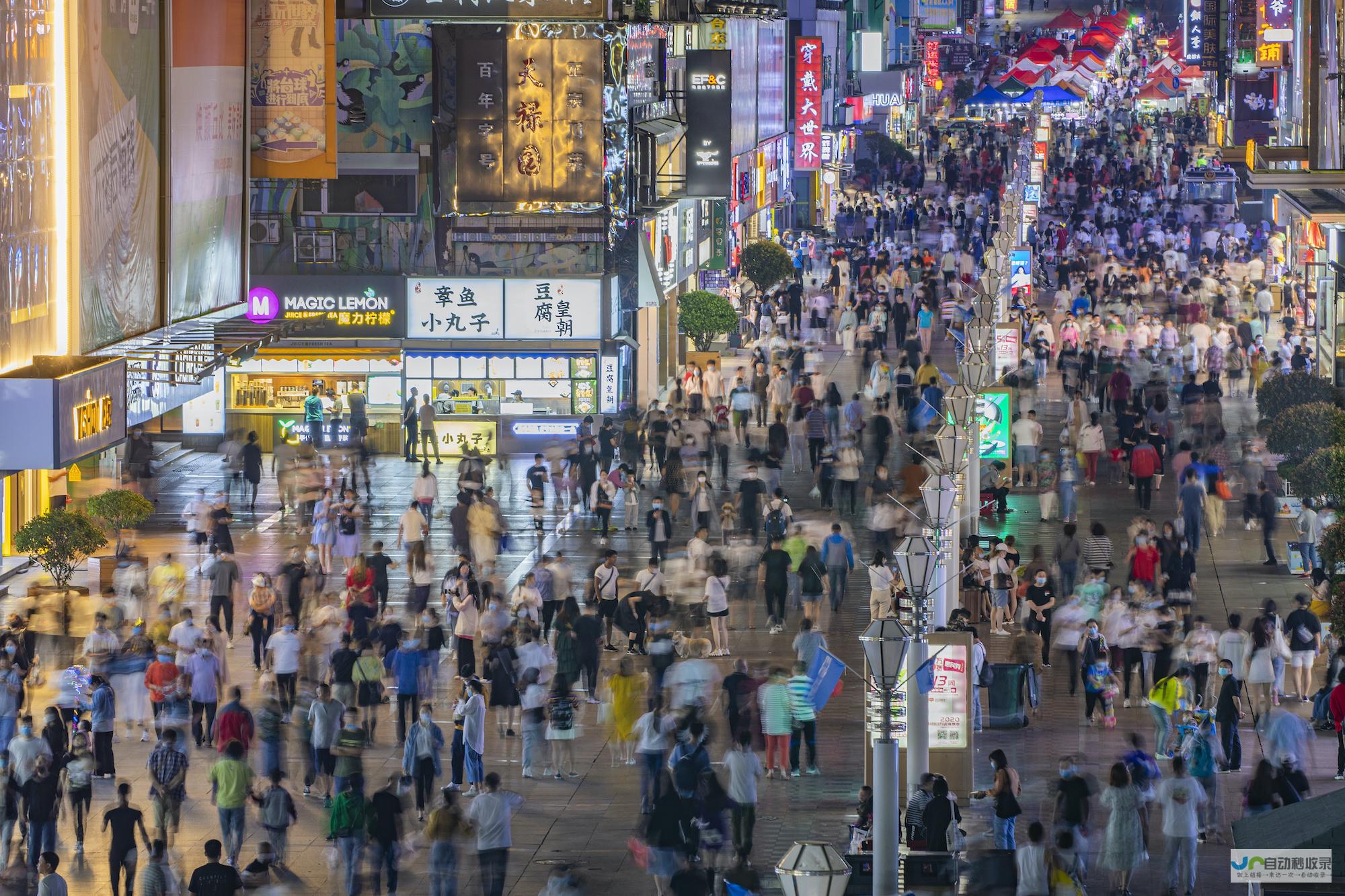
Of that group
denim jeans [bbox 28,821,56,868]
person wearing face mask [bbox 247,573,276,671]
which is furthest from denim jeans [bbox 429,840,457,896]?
person wearing face mask [bbox 247,573,276,671]

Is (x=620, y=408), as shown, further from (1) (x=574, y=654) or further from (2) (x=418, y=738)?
(2) (x=418, y=738)

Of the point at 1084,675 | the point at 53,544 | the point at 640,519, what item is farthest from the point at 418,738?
the point at 640,519

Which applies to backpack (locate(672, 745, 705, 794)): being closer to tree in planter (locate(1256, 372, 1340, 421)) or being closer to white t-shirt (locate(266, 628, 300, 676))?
white t-shirt (locate(266, 628, 300, 676))

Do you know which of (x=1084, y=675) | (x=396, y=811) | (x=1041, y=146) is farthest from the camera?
(x=1041, y=146)

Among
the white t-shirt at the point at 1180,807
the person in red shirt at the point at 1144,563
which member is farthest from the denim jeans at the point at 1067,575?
the white t-shirt at the point at 1180,807

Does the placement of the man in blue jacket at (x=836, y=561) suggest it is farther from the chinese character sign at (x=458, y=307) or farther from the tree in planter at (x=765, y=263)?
the tree in planter at (x=765, y=263)
